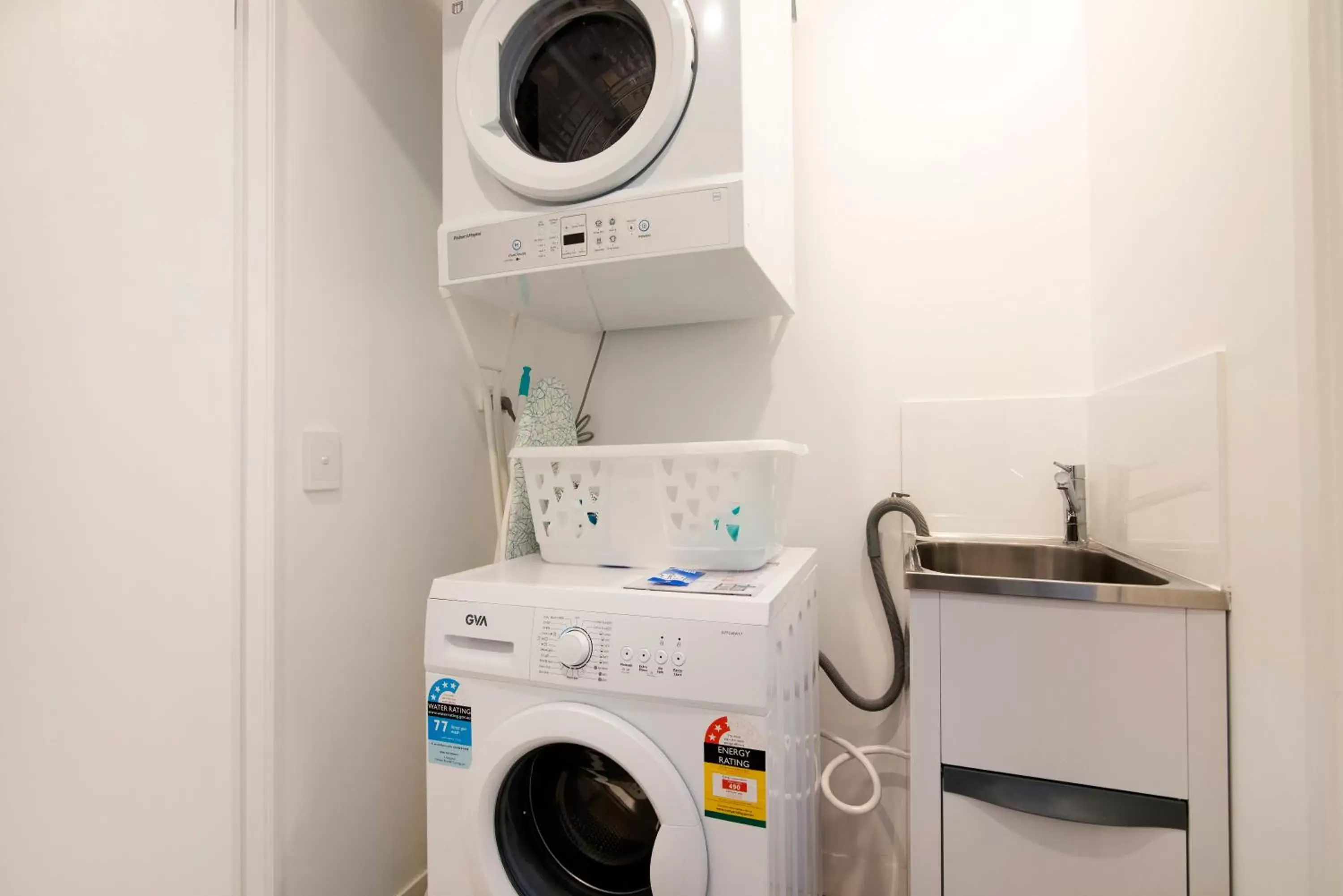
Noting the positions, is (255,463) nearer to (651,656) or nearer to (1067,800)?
(651,656)

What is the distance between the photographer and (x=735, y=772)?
0.90m

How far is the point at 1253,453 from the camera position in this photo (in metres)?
0.79

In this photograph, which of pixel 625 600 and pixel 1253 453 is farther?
pixel 625 600

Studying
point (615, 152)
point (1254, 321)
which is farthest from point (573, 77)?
point (1254, 321)

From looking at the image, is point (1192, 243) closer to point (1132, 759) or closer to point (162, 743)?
point (1132, 759)

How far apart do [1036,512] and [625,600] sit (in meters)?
1.01

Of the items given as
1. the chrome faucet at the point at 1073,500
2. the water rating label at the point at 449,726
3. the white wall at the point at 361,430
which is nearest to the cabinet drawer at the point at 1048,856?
the chrome faucet at the point at 1073,500

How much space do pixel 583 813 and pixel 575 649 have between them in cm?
41

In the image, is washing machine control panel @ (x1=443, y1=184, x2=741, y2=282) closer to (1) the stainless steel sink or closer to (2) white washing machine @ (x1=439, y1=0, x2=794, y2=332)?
(2) white washing machine @ (x1=439, y1=0, x2=794, y2=332)

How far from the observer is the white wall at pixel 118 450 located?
907mm

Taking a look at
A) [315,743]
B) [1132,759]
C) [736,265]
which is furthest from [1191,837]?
[315,743]

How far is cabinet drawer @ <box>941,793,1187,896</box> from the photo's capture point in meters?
0.89

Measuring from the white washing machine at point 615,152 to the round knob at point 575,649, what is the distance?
65 centimetres

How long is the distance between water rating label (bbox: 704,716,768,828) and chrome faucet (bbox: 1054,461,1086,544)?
2.86ft
